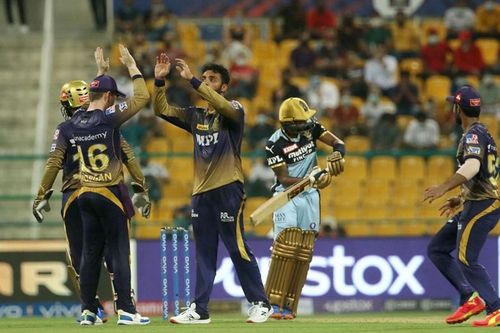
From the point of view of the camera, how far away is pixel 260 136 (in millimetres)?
22469

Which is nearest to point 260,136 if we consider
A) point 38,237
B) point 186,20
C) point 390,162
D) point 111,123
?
point 390,162

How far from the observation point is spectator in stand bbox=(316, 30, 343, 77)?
25.9 meters

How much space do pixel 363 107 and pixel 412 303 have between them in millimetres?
5898

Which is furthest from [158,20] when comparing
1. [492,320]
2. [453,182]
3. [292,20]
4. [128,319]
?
[492,320]

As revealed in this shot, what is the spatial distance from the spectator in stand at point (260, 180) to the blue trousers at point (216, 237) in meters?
6.94

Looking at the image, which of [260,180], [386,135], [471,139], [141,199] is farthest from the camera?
[386,135]

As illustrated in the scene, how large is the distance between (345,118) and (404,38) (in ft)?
12.0

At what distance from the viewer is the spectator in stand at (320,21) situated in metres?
27.2

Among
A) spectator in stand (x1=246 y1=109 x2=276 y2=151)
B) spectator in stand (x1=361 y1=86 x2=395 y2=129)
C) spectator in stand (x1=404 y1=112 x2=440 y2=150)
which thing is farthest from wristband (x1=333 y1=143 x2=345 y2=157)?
→ spectator in stand (x1=361 y1=86 x2=395 y2=129)

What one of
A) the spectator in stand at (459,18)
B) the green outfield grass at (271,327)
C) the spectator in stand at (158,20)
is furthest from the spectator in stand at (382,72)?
the green outfield grass at (271,327)

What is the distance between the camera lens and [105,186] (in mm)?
13609

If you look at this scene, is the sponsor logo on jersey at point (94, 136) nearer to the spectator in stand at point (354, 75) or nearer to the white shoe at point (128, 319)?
the white shoe at point (128, 319)

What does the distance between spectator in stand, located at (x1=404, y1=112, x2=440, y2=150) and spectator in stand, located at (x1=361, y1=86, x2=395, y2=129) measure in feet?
2.38

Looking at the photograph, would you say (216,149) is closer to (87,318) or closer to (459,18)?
(87,318)
